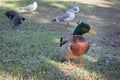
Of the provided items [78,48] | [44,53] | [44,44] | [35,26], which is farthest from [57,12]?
[78,48]

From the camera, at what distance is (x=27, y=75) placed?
5.23 metres

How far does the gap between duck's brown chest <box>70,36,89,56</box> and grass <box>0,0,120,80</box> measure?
1.32 ft

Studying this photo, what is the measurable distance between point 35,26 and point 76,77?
5.65 m

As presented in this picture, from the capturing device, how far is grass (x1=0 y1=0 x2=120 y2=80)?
17.8 feet

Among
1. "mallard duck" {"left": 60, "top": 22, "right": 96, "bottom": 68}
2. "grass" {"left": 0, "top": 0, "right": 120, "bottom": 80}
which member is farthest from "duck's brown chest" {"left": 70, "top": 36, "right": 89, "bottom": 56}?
"grass" {"left": 0, "top": 0, "right": 120, "bottom": 80}

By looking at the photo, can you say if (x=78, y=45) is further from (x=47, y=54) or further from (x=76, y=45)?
(x=47, y=54)

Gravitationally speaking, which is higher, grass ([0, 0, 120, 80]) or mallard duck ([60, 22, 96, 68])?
mallard duck ([60, 22, 96, 68])

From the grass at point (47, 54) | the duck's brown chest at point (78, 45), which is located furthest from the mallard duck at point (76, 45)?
the grass at point (47, 54)

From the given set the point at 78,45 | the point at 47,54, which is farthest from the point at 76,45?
the point at 47,54

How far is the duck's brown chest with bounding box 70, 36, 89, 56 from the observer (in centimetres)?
550

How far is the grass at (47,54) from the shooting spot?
5.41 m

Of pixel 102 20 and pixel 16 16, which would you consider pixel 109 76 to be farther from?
pixel 102 20

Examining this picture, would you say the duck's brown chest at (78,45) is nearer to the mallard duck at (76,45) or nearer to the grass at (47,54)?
the mallard duck at (76,45)

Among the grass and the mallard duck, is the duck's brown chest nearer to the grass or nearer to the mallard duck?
the mallard duck
